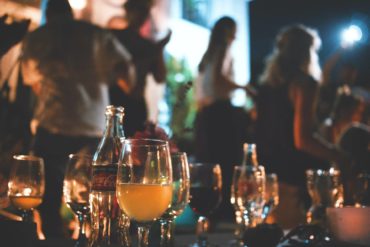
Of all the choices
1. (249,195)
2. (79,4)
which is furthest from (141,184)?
(79,4)

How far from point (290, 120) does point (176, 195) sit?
185 cm

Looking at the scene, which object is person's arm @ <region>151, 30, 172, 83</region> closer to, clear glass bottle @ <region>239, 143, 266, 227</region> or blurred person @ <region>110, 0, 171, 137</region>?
blurred person @ <region>110, 0, 171, 137</region>

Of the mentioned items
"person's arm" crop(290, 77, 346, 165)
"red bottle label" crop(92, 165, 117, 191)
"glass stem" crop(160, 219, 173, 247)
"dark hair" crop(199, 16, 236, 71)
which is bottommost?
"glass stem" crop(160, 219, 173, 247)

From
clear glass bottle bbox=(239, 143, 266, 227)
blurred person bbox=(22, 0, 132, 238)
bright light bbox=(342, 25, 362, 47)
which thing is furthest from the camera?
bright light bbox=(342, 25, 362, 47)

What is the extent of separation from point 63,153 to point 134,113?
1.33ft

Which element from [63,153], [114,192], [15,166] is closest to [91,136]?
[63,153]

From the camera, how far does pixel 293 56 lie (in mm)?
2822

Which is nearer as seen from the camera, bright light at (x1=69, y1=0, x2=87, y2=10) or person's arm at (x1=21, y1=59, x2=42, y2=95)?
person's arm at (x1=21, y1=59, x2=42, y2=95)

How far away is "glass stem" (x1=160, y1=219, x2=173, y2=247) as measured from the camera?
1.08m

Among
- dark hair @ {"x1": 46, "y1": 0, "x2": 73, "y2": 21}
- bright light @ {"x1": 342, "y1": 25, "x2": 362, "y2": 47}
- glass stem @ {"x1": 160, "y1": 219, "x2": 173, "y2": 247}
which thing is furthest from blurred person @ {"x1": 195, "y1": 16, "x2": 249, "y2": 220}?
bright light @ {"x1": 342, "y1": 25, "x2": 362, "y2": 47}

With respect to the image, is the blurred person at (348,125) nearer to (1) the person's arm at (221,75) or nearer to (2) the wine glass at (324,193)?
(2) the wine glass at (324,193)

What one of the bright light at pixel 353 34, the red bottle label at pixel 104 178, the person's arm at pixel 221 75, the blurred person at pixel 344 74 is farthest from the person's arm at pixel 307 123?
the bright light at pixel 353 34

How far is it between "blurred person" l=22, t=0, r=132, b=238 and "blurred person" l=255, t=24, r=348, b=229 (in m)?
0.93

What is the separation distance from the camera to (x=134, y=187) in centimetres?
89
